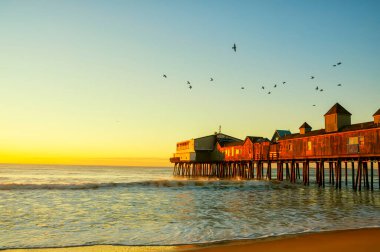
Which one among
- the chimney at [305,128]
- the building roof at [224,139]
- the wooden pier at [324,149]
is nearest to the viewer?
the wooden pier at [324,149]

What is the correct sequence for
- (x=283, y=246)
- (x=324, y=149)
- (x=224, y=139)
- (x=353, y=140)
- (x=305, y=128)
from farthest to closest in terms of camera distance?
(x=224, y=139) → (x=305, y=128) → (x=324, y=149) → (x=353, y=140) → (x=283, y=246)

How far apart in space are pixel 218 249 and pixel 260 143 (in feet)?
133

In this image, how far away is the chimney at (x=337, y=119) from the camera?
122 feet

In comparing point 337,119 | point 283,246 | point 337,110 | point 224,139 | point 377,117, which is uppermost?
point 337,110

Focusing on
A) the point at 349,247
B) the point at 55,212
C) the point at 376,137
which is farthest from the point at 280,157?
the point at 349,247

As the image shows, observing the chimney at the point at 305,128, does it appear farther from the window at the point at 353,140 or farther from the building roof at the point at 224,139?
the building roof at the point at 224,139

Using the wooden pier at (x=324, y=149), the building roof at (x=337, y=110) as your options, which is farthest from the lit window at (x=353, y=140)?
the building roof at (x=337, y=110)

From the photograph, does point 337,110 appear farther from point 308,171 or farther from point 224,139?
point 224,139

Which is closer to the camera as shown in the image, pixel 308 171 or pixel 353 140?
pixel 353 140

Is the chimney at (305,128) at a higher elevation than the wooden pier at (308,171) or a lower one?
higher

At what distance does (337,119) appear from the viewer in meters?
37.1

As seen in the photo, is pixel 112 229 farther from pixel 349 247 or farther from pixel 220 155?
pixel 220 155

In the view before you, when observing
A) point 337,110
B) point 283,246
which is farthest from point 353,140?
point 283,246

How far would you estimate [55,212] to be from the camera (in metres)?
19.3
